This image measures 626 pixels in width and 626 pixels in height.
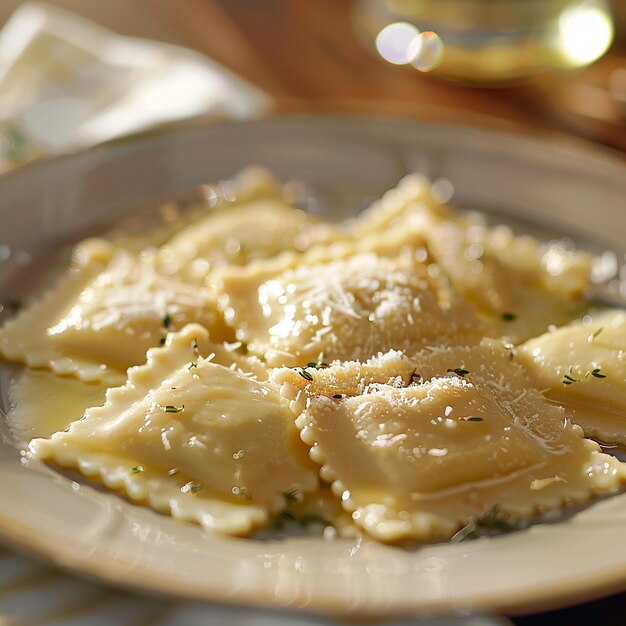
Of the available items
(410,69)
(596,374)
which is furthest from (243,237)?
(410,69)

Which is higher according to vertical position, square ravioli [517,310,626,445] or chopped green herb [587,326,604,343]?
chopped green herb [587,326,604,343]

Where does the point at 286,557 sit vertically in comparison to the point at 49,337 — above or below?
below

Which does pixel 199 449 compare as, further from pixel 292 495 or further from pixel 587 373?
pixel 587 373

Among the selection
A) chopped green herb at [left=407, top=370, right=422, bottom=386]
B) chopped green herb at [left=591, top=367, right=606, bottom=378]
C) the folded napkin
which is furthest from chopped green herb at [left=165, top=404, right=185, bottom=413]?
the folded napkin

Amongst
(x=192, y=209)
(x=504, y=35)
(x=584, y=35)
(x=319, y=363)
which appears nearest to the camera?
(x=319, y=363)

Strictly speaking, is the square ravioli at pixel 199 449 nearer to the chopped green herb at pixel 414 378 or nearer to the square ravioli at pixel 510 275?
the chopped green herb at pixel 414 378

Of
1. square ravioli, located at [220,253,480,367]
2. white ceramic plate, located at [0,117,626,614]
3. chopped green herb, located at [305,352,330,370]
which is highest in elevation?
square ravioli, located at [220,253,480,367]

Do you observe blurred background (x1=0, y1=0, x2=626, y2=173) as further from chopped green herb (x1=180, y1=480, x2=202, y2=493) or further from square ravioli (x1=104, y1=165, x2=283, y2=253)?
chopped green herb (x1=180, y1=480, x2=202, y2=493)

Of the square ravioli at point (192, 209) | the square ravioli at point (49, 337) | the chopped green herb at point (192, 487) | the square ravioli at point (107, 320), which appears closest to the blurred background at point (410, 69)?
the square ravioli at point (192, 209)
